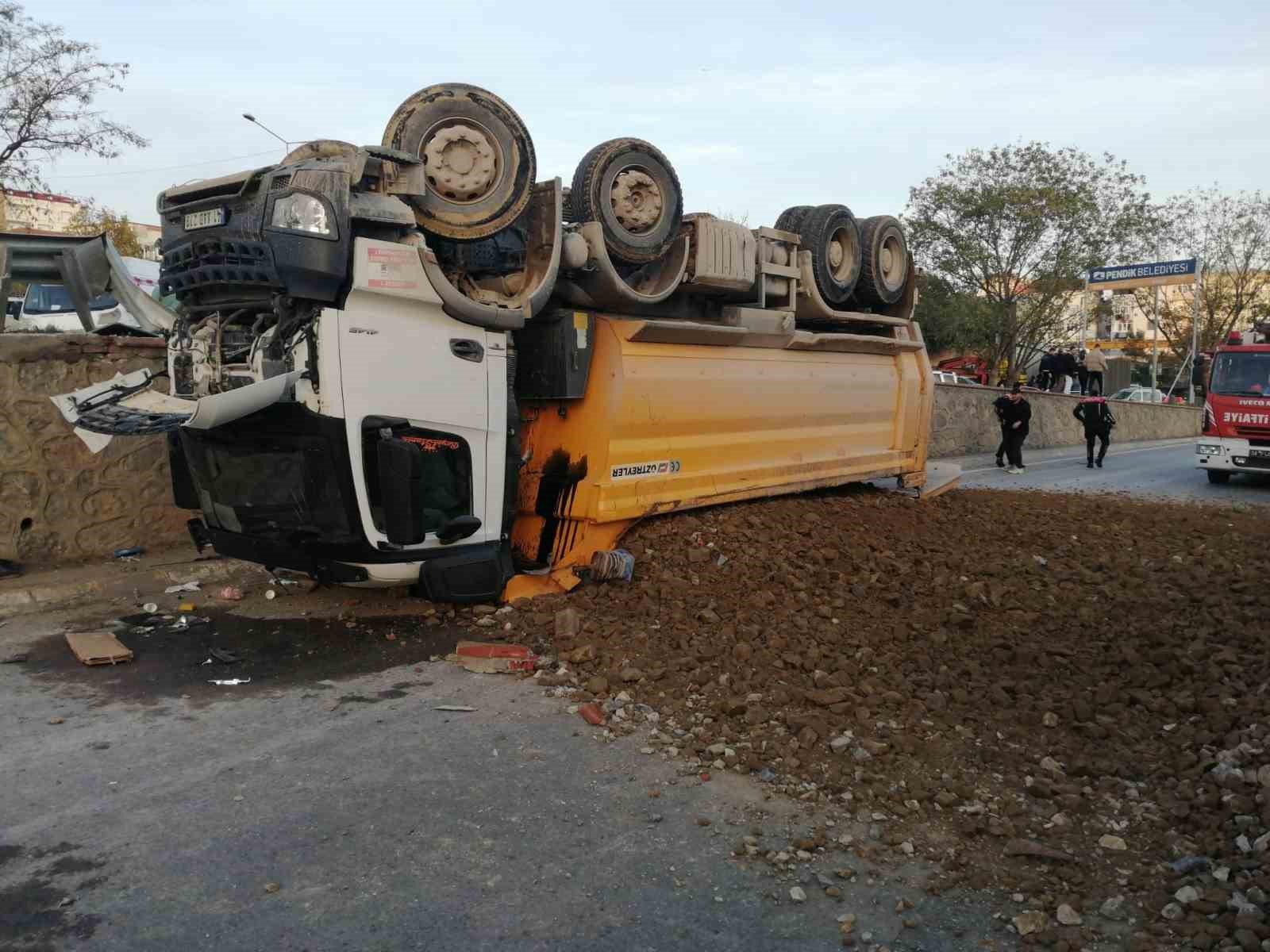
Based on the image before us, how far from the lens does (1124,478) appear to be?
16.6 m

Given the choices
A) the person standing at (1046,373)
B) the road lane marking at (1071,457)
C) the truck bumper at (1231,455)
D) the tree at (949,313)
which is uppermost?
the tree at (949,313)

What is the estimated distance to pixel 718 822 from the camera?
3.54m

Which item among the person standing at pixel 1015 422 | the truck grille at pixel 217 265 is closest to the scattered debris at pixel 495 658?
the truck grille at pixel 217 265

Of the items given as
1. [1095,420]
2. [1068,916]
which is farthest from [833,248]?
[1095,420]

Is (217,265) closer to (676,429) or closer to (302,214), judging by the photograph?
(302,214)

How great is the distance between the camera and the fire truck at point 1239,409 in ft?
49.8

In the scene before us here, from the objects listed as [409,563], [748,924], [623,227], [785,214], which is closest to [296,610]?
[409,563]

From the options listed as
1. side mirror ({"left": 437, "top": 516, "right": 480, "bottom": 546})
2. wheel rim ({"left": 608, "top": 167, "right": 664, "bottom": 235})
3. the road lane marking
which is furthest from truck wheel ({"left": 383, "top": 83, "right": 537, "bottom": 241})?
the road lane marking

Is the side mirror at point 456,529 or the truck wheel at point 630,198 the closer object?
the side mirror at point 456,529

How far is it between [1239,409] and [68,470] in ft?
50.5

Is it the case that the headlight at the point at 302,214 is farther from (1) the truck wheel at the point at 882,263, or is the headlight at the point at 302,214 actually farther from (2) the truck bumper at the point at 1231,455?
(2) the truck bumper at the point at 1231,455

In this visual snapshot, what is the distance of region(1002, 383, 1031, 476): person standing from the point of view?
16.6m

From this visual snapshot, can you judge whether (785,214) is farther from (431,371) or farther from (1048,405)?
(1048,405)

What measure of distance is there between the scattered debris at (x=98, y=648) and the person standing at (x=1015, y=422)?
14.0 m
